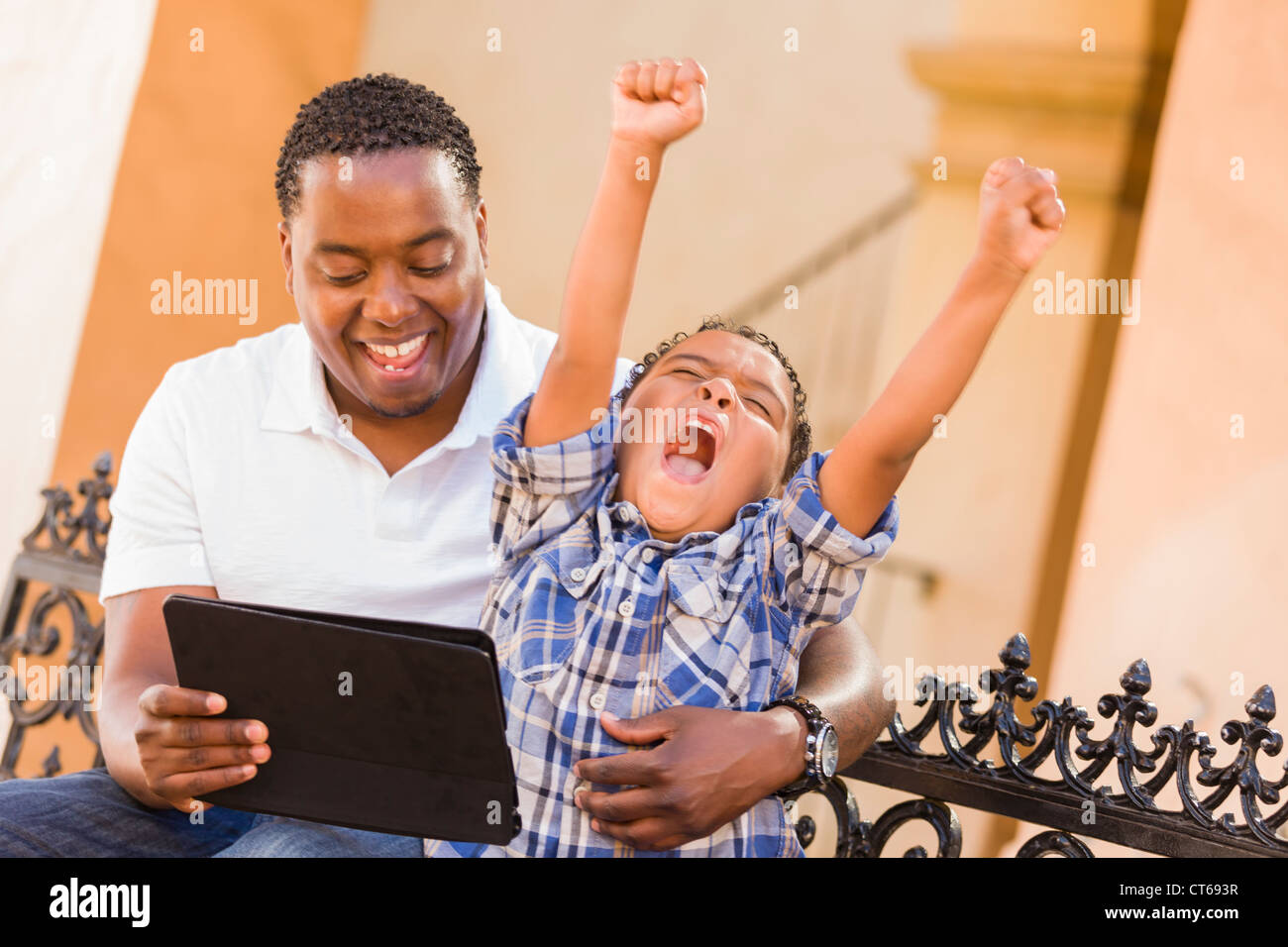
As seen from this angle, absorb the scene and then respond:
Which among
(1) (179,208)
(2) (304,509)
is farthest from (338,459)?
(1) (179,208)

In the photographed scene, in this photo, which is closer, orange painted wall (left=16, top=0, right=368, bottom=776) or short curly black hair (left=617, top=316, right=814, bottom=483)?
short curly black hair (left=617, top=316, right=814, bottom=483)

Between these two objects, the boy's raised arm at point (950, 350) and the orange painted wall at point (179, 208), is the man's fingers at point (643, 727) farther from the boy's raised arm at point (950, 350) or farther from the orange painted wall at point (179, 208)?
the orange painted wall at point (179, 208)

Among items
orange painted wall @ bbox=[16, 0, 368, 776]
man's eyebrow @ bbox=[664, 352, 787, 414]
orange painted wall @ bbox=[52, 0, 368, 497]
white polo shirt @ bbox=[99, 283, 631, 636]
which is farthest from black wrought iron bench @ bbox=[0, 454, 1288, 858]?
orange painted wall @ bbox=[52, 0, 368, 497]

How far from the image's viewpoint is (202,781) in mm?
1491

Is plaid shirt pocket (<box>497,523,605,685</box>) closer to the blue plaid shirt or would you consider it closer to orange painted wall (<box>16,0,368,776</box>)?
the blue plaid shirt

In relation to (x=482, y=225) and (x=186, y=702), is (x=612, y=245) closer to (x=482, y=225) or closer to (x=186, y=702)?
(x=482, y=225)

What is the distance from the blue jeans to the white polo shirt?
0.29m

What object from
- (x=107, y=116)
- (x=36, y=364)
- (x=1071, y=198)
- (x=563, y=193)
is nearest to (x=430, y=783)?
(x=36, y=364)

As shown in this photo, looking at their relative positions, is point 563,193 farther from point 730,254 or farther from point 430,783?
point 430,783

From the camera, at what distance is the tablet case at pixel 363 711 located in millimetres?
1349

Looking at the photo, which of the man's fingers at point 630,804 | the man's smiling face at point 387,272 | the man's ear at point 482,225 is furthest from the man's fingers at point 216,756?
the man's ear at point 482,225

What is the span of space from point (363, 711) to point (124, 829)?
Answer: 69 centimetres

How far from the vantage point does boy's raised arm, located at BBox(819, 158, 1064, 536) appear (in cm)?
138

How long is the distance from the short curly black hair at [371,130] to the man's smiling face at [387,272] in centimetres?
2
